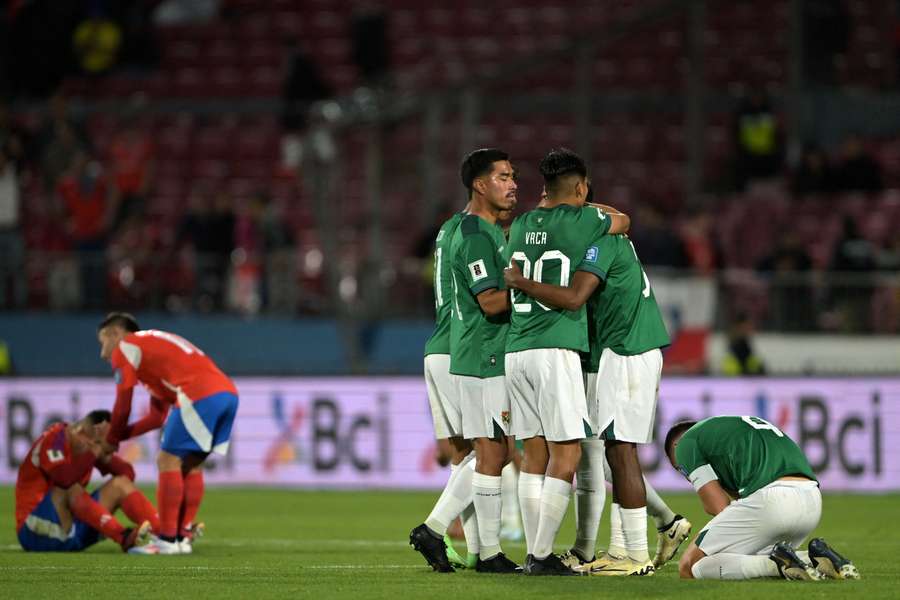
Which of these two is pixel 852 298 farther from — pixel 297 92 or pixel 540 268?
pixel 540 268

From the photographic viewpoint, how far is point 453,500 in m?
9.39

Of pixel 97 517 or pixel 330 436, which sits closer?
pixel 97 517

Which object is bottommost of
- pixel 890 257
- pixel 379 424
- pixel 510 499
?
pixel 379 424

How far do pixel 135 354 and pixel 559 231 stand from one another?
3705 millimetres

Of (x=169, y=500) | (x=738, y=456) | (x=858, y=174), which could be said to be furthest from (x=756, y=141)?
(x=738, y=456)

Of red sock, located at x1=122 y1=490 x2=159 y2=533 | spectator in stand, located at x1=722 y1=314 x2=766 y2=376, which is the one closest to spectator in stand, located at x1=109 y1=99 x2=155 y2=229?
spectator in stand, located at x1=722 y1=314 x2=766 y2=376

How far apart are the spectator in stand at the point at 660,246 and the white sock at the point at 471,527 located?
9323 mm

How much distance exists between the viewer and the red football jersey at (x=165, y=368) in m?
11.4

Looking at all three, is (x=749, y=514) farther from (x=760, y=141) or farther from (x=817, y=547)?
(x=760, y=141)

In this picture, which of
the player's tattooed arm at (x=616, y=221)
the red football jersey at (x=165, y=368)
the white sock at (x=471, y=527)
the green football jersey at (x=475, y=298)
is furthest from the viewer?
the red football jersey at (x=165, y=368)

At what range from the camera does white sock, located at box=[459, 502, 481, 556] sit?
32.1 ft

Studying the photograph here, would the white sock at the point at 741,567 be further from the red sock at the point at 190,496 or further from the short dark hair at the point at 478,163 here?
the red sock at the point at 190,496

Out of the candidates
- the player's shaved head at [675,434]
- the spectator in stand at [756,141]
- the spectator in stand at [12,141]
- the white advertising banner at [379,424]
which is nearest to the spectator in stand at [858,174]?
the spectator in stand at [756,141]

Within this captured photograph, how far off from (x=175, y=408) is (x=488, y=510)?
309 cm
